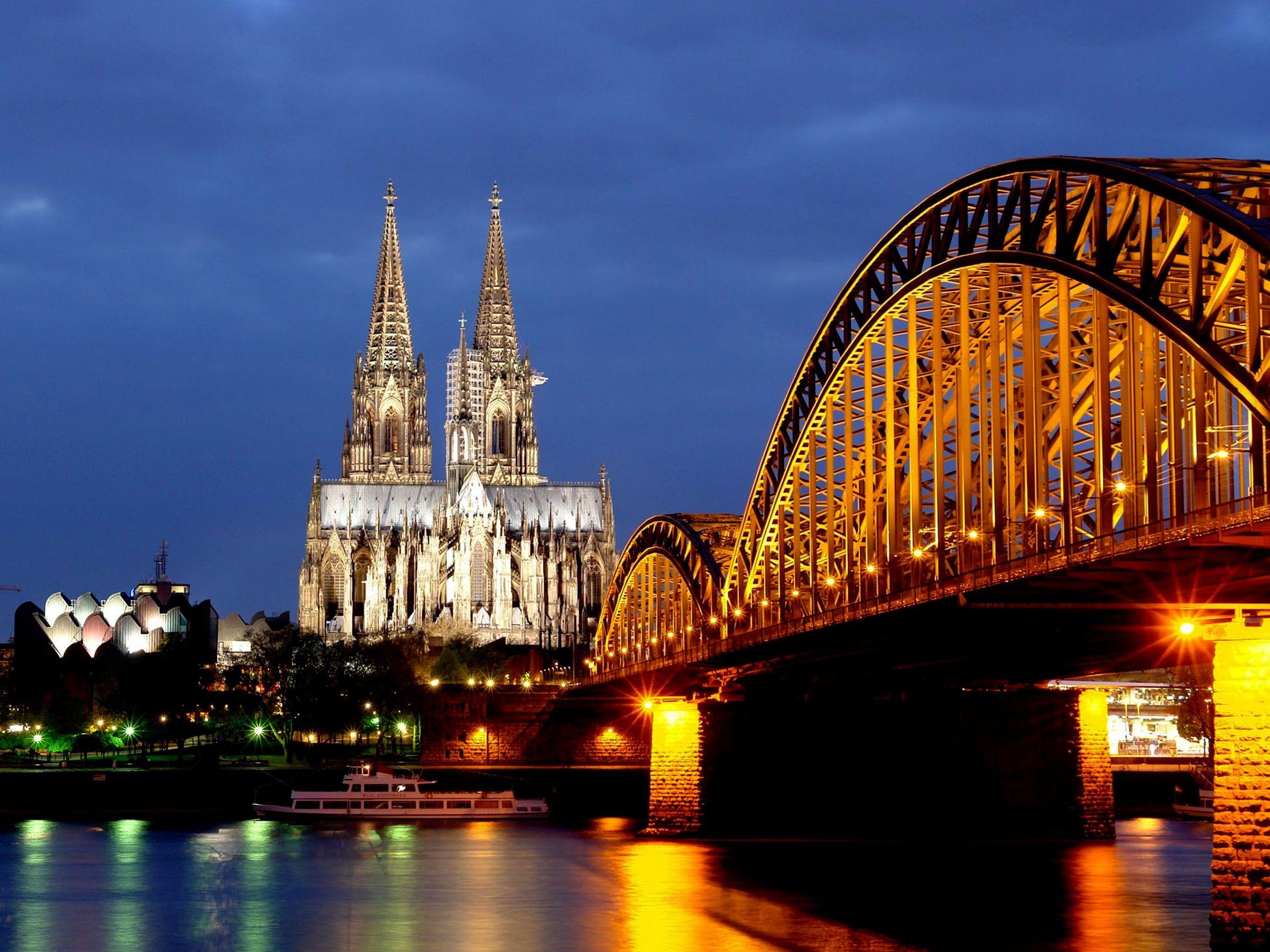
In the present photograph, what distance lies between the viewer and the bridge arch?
98812 millimetres

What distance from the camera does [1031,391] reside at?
161 ft

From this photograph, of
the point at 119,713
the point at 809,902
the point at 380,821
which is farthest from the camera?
the point at 119,713

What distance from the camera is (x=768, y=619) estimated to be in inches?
3073

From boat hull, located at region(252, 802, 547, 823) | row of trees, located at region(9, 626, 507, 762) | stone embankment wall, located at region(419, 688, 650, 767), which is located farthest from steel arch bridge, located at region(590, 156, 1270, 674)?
row of trees, located at region(9, 626, 507, 762)

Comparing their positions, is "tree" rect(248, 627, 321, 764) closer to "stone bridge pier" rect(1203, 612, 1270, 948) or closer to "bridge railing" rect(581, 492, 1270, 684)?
"bridge railing" rect(581, 492, 1270, 684)

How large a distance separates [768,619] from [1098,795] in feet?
50.1

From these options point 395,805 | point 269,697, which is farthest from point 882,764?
point 269,697

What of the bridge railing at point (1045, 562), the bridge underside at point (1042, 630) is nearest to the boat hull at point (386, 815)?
the bridge underside at point (1042, 630)

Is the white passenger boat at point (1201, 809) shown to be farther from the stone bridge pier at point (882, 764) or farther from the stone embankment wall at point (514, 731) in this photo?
the stone embankment wall at point (514, 731)

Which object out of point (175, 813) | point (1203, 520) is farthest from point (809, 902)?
point (175, 813)

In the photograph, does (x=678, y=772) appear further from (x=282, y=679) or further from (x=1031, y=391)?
(x=282, y=679)

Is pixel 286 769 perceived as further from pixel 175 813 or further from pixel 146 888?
pixel 146 888

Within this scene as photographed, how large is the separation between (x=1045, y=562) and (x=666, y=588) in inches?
2813

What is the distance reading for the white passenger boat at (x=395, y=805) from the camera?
365 feet
